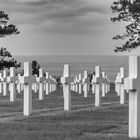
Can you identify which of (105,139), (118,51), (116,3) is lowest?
(105,139)

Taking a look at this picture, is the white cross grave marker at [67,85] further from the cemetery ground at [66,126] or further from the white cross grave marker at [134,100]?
the white cross grave marker at [134,100]

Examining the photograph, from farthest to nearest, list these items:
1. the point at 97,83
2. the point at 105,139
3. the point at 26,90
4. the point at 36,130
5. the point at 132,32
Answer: the point at 132,32
the point at 97,83
the point at 26,90
the point at 36,130
the point at 105,139

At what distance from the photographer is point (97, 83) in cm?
2498

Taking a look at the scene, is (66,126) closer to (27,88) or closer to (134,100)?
(134,100)

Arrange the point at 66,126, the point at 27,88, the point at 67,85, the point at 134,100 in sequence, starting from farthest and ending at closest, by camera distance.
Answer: the point at 67,85 → the point at 27,88 → the point at 66,126 → the point at 134,100

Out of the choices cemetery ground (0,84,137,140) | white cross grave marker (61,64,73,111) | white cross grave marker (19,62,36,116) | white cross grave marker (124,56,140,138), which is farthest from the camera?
white cross grave marker (61,64,73,111)

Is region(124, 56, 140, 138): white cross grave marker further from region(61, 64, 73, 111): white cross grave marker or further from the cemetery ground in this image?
region(61, 64, 73, 111): white cross grave marker

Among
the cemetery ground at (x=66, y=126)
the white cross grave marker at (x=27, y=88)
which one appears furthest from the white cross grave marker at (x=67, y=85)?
the white cross grave marker at (x=27, y=88)

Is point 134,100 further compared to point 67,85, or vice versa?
point 67,85

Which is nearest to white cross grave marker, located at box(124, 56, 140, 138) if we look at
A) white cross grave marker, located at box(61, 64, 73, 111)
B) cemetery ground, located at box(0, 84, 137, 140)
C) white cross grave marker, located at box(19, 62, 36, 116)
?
cemetery ground, located at box(0, 84, 137, 140)

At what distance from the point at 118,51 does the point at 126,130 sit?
22958 millimetres

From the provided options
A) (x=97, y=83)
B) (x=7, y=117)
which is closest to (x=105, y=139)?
(x=7, y=117)

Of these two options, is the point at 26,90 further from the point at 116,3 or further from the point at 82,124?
the point at 116,3

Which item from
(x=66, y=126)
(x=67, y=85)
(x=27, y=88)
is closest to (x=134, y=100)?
(x=66, y=126)
